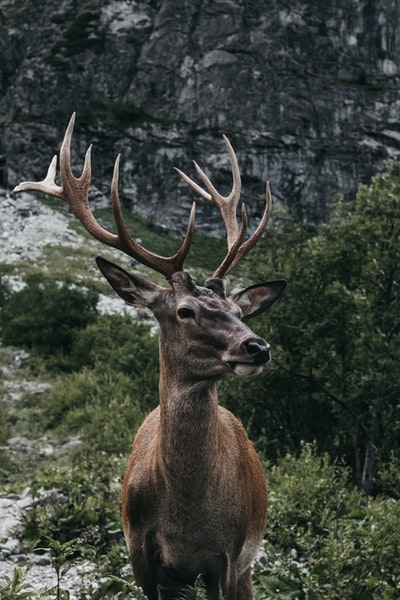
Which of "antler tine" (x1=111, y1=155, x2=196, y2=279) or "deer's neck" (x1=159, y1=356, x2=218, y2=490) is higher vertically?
"antler tine" (x1=111, y1=155, x2=196, y2=279)

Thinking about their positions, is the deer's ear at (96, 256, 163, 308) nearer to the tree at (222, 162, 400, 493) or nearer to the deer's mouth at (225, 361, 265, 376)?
the deer's mouth at (225, 361, 265, 376)

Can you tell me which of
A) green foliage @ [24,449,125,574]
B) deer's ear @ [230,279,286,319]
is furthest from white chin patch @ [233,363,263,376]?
green foliage @ [24,449,125,574]

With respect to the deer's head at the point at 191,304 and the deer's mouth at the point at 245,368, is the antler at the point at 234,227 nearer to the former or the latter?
the deer's head at the point at 191,304

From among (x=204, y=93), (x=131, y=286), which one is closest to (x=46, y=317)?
(x=131, y=286)

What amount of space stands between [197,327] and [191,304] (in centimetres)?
17

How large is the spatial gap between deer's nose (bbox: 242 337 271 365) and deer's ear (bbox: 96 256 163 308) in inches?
38.5

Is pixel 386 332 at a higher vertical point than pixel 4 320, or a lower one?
higher

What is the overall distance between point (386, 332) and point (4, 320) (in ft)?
38.9

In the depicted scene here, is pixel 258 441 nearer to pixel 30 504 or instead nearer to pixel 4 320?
pixel 30 504

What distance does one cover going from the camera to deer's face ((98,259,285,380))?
178 inches

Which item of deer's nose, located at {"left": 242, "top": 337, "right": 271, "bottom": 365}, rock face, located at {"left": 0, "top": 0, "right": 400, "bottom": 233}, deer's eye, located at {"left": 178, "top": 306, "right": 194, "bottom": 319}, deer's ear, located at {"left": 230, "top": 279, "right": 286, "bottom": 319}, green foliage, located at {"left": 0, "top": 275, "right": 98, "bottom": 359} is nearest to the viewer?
deer's nose, located at {"left": 242, "top": 337, "right": 271, "bottom": 365}

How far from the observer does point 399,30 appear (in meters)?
58.9

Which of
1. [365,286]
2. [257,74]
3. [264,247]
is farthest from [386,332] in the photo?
[257,74]

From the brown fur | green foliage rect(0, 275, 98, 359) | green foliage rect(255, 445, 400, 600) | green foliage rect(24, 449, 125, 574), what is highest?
the brown fur
